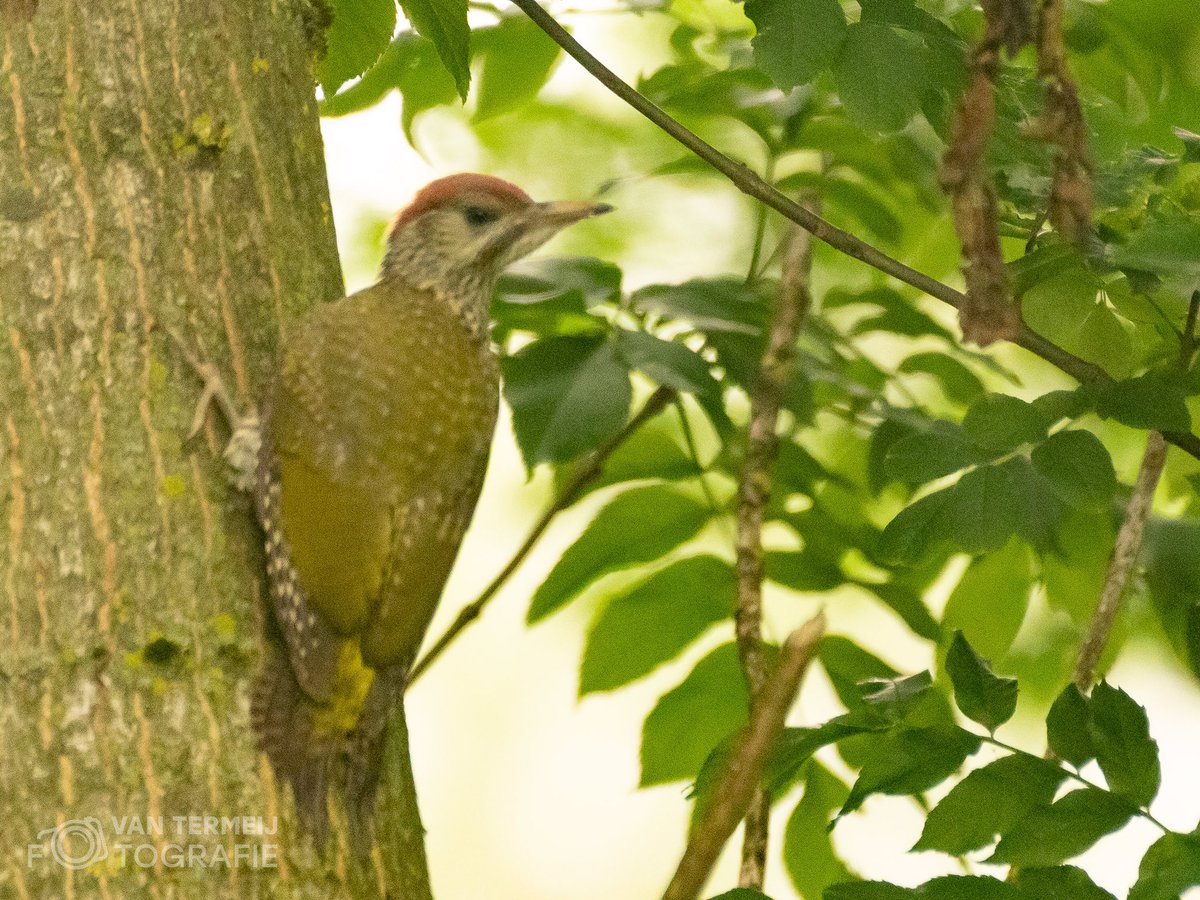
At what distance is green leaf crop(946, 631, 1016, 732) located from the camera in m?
1.82

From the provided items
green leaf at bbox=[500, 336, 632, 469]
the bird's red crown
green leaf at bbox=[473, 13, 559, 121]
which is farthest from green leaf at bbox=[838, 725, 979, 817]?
Answer: the bird's red crown

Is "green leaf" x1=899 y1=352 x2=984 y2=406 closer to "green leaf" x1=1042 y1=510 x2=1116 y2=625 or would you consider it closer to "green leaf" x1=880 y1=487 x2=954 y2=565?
"green leaf" x1=1042 y1=510 x2=1116 y2=625

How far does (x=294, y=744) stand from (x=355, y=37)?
1246mm

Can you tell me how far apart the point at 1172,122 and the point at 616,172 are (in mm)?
1377

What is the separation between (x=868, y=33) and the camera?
6.79ft

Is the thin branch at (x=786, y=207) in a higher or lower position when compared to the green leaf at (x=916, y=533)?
higher

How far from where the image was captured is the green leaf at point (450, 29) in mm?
2297

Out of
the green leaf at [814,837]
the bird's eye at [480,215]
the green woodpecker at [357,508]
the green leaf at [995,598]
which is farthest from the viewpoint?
the bird's eye at [480,215]

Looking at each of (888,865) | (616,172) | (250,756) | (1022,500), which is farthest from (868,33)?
(888,865)

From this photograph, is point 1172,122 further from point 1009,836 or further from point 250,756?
point 250,756

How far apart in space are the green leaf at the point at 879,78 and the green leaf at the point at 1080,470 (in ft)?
1.70

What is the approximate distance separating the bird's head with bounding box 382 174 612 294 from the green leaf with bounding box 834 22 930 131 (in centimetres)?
117

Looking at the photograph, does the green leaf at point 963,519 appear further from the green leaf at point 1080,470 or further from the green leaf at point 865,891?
the green leaf at point 865,891

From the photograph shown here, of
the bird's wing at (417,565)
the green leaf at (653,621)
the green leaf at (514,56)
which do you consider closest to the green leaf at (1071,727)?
the green leaf at (653,621)
